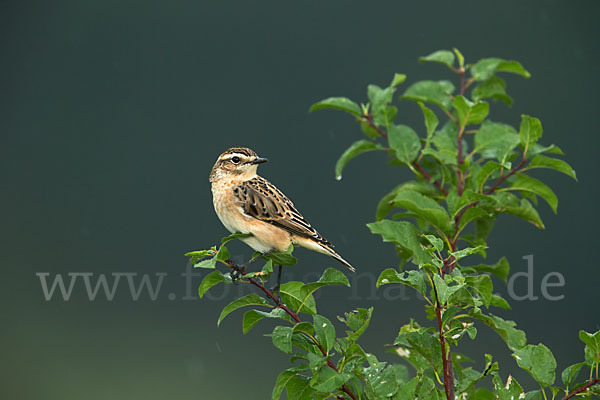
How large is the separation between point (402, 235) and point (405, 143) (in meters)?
0.97

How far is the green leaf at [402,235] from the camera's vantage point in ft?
11.0

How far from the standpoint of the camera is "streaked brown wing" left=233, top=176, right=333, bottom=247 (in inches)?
173

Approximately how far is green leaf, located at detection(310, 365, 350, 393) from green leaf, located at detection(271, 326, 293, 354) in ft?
0.53

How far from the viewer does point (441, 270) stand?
291 cm

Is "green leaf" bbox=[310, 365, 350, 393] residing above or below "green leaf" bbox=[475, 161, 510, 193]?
below

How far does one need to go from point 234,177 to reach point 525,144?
191cm

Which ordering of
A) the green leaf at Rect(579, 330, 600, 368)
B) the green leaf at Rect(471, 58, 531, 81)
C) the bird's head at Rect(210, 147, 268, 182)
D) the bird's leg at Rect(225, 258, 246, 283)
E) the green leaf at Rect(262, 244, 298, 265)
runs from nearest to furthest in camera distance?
1. the green leaf at Rect(579, 330, 600, 368)
2. the bird's leg at Rect(225, 258, 246, 283)
3. the green leaf at Rect(262, 244, 298, 265)
4. the green leaf at Rect(471, 58, 531, 81)
5. the bird's head at Rect(210, 147, 268, 182)

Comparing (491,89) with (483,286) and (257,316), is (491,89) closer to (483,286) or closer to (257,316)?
(483,286)

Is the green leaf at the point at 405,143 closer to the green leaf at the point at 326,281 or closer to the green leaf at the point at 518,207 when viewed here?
the green leaf at the point at 518,207

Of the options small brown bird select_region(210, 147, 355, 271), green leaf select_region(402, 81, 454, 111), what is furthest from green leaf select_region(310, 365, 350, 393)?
green leaf select_region(402, 81, 454, 111)

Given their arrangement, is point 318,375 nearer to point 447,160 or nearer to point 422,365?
point 422,365

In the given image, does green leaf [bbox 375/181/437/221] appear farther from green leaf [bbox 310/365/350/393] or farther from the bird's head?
green leaf [bbox 310/365/350/393]

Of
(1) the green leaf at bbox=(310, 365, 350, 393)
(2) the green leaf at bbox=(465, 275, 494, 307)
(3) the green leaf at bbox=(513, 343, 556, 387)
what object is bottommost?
(3) the green leaf at bbox=(513, 343, 556, 387)

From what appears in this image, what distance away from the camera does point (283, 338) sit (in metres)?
2.94
